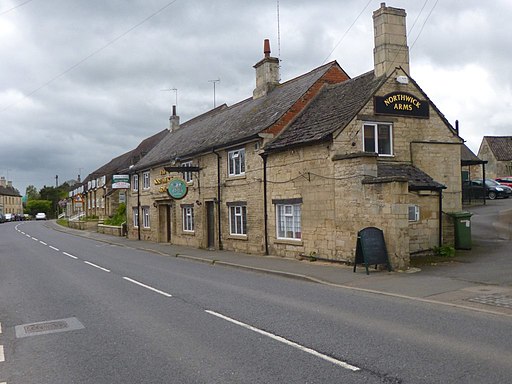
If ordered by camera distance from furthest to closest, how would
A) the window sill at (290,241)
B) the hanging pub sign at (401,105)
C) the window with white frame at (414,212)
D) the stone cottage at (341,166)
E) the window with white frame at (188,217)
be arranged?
the window with white frame at (188,217) → the window sill at (290,241) → the hanging pub sign at (401,105) → the window with white frame at (414,212) → the stone cottage at (341,166)

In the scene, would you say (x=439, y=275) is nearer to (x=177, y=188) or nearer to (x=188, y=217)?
(x=177, y=188)

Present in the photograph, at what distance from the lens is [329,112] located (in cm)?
1930

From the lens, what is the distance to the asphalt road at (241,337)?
5941mm

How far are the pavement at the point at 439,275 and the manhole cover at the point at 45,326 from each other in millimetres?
6613

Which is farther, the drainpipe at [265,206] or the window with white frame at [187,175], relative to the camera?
the window with white frame at [187,175]

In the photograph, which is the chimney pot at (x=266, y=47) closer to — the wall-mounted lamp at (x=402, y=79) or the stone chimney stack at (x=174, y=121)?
the wall-mounted lamp at (x=402, y=79)

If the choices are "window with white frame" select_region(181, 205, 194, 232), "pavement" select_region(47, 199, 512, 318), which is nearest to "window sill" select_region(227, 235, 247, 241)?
"pavement" select_region(47, 199, 512, 318)

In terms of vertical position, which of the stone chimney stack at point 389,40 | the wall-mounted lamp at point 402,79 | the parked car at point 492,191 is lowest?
the parked car at point 492,191

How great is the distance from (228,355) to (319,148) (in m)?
11.9

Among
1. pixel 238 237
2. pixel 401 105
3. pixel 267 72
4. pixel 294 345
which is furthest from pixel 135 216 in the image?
pixel 294 345

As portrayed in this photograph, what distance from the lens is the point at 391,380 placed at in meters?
5.53

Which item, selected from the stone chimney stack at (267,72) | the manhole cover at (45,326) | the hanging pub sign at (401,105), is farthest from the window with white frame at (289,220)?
the manhole cover at (45,326)

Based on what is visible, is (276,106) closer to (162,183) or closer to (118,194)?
(162,183)

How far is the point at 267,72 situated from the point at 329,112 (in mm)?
8558
